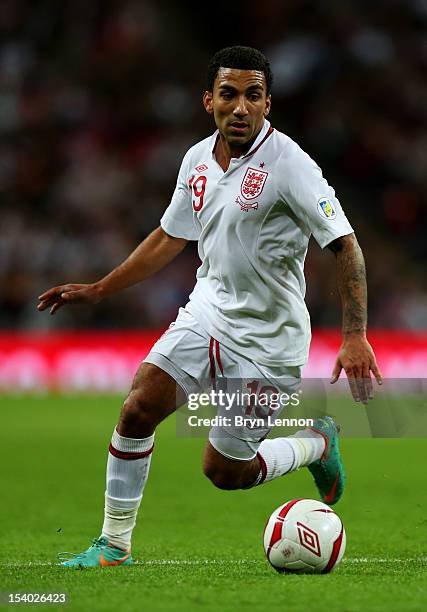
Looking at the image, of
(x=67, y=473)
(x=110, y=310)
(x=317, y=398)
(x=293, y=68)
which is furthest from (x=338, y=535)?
(x=293, y=68)

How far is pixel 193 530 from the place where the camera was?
20.8 feet

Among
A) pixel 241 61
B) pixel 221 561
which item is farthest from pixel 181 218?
pixel 221 561

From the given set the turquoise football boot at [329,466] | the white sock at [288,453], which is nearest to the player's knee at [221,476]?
→ the white sock at [288,453]

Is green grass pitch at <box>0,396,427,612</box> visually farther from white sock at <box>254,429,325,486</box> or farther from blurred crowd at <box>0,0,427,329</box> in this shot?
blurred crowd at <box>0,0,427,329</box>

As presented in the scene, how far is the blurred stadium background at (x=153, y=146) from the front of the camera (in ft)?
48.8

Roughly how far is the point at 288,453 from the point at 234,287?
1.04 metres

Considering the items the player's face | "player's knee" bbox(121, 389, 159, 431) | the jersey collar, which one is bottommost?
"player's knee" bbox(121, 389, 159, 431)

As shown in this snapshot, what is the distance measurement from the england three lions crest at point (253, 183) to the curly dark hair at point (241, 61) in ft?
1.35

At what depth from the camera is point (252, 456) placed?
538 centimetres

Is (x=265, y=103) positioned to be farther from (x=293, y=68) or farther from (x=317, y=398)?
(x=293, y=68)

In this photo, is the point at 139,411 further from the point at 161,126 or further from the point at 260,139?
the point at 161,126

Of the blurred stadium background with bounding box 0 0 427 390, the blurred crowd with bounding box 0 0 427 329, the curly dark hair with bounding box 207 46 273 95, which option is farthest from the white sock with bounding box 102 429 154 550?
the blurred crowd with bounding box 0 0 427 329

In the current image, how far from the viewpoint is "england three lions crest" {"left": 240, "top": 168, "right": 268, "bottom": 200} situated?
5.04 m

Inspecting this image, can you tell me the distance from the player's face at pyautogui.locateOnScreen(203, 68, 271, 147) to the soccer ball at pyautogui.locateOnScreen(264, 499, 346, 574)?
65.2 inches
